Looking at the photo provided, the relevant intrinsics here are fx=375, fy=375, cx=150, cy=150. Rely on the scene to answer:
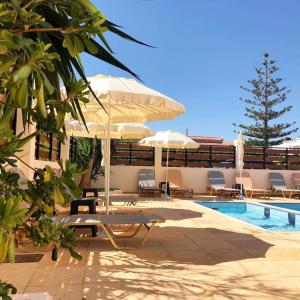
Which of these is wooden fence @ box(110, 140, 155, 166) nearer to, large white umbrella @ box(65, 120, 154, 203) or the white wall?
the white wall

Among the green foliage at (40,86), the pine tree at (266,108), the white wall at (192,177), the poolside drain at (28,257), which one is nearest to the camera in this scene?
the green foliage at (40,86)

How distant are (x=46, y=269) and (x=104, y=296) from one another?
107 centimetres

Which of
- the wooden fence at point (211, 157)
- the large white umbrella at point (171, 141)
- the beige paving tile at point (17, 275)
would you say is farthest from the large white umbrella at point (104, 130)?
the beige paving tile at point (17, 275)

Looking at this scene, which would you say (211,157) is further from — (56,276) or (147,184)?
(56,276)

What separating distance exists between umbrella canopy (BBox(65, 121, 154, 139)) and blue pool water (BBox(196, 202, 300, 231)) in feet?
11.0

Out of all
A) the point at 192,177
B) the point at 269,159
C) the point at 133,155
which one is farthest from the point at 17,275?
the point at 269,159

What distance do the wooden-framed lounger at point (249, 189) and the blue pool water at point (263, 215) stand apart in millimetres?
2433

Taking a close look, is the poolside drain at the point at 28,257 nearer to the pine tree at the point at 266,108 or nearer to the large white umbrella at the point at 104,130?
the large white umbrella at the point at 104,130

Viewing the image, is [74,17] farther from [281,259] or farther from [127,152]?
[127,152]

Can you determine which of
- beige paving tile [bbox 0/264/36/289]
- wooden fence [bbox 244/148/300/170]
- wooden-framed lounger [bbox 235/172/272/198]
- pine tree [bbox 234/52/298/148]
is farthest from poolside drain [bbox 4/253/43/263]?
pine tree [bbox 234/52/298/148]

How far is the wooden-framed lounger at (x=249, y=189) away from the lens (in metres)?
14.4

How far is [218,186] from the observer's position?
1519cm

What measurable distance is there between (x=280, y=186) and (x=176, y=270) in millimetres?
13000

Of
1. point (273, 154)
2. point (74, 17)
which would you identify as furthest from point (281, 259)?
point (273, 154)
